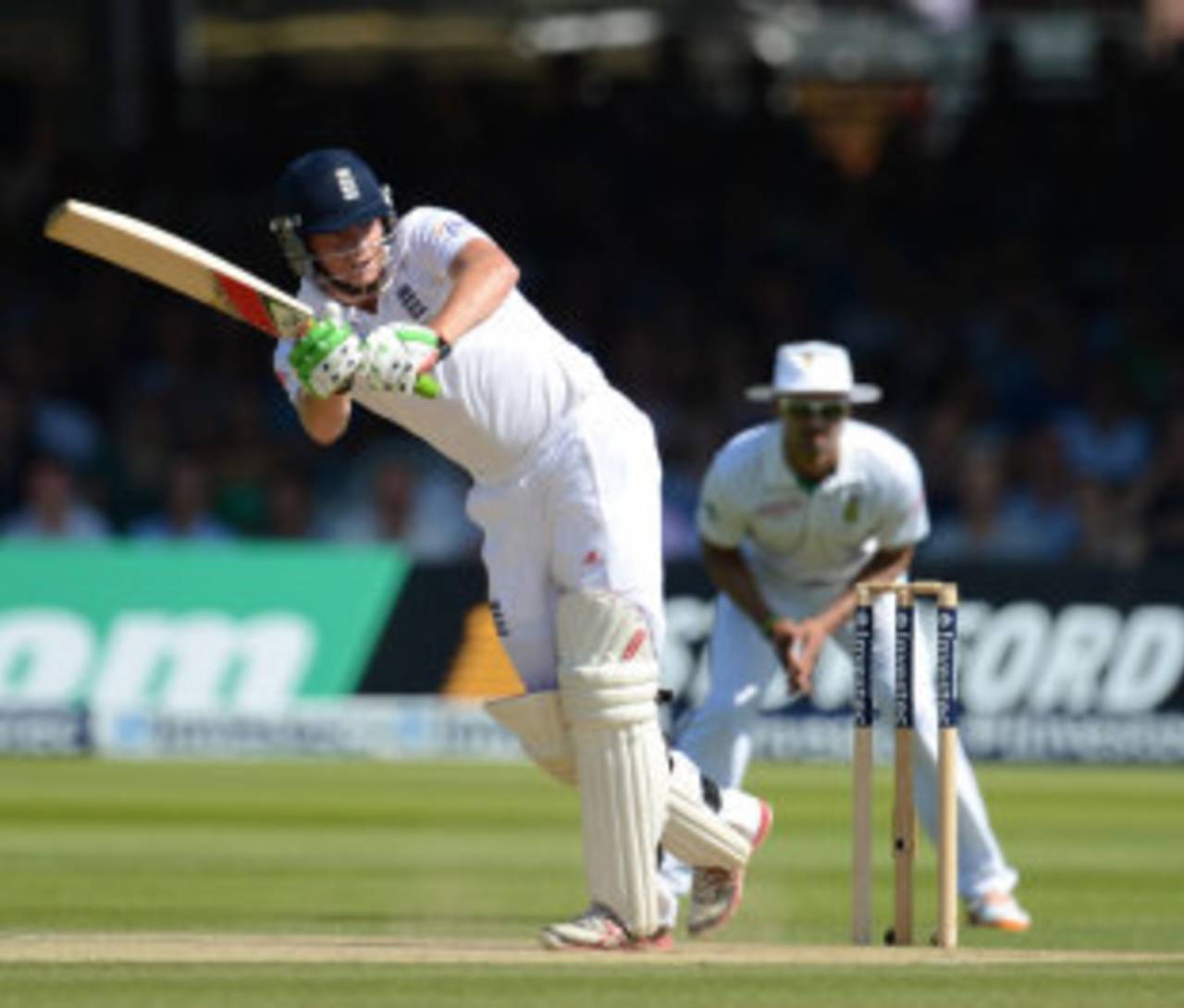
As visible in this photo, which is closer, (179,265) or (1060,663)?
(179,265)

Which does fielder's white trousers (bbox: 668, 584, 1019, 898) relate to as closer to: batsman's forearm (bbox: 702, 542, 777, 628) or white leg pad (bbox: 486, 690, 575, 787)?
batsman's forearm (bbox: 702, 542, 777, 628)

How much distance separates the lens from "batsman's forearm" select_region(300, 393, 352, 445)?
7234 mm

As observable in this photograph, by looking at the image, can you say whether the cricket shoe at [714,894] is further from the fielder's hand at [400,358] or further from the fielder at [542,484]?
the fielder's hand at [400,358]

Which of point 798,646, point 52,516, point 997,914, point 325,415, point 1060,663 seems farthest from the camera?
point 52,516

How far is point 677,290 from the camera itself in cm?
1823

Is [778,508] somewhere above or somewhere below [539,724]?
above

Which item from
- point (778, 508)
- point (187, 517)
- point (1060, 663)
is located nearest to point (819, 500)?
point (778, 508)

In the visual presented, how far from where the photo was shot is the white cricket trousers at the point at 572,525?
716 centimetres

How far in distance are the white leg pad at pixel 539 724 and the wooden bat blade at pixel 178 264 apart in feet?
2.84

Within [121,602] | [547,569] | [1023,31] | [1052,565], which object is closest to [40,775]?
[121,602]

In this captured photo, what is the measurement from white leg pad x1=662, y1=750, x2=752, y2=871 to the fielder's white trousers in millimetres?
1073

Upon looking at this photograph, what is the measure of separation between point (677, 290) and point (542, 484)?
437 inches

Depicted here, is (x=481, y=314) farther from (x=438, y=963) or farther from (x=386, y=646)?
(x=386, y=646)

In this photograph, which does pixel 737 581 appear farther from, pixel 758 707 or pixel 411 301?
pixel 411 301
